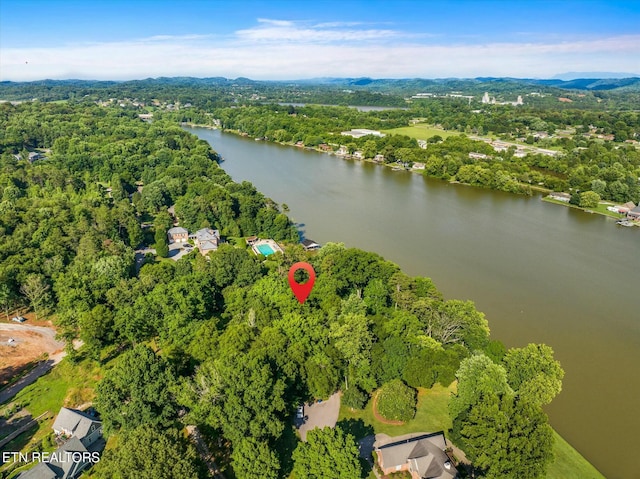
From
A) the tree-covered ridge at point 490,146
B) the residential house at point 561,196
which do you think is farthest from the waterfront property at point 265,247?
the residential house at point 561,196

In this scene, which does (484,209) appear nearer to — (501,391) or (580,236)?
(580,236)

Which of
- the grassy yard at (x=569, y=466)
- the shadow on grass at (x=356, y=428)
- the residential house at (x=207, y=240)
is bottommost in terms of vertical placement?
the grassy yard at (x=569, y=466)

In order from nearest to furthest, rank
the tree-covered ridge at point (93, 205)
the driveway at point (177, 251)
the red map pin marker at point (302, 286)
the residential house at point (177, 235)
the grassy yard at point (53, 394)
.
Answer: the grassy yard at point (53, 394) → the red map pin marker at point (302, 286) → the tree-covered ridge at point (93, 205) → the driveway at point (177, 251) → the residential house at point (177, 235)

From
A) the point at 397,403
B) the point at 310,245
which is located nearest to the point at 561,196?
the point at 310,245

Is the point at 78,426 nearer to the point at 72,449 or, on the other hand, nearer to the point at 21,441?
the point at 72,449

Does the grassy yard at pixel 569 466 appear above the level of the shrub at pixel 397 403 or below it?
below

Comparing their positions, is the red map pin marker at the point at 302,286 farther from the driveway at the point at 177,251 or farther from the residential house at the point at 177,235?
the residential house at the point at 177,235

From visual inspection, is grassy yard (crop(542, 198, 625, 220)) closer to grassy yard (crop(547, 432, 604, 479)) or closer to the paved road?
grassy yard (crop(547, 432, 604, 479))
